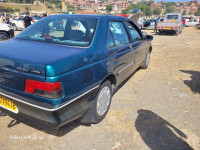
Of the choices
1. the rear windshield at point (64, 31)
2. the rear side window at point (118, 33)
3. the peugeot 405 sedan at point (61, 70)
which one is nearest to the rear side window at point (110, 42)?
the peugeot 405 sedan at point (61, 70)

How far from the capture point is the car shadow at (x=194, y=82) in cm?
417

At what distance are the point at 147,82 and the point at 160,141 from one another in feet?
7.64

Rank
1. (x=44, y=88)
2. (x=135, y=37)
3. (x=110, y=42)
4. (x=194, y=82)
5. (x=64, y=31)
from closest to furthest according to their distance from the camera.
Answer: (x=44, y=88)
(x=110, y=42)
(x=64, y=31)
(x=135, y=37)
(x=194, y=82)

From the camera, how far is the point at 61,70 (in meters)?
1.77

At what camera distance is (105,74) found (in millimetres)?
2529

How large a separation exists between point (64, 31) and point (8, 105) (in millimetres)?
1503

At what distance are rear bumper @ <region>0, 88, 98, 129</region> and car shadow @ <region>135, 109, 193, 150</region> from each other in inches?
43.8

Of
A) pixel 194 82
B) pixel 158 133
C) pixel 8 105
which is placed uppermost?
pixel 8 105

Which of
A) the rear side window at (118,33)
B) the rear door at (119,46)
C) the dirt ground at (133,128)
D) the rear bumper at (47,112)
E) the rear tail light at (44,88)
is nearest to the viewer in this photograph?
the rear tail light at (44,88)

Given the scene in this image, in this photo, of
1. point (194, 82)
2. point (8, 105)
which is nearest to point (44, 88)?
point (8, 105)

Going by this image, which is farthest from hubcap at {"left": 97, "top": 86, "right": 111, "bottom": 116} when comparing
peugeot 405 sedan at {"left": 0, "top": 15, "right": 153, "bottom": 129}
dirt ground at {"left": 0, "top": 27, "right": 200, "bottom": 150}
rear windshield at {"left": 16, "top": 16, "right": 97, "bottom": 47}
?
rear windshield at {"left": 16, "top": 16, "right": 97, "bottom": 47}

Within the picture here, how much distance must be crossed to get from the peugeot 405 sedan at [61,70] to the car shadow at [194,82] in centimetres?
234

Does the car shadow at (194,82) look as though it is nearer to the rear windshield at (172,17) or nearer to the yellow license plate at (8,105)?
the yellow license plate at (8,105)

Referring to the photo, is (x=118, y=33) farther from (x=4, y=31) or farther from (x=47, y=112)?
(x=4, y=31)
